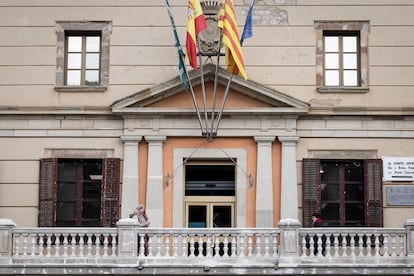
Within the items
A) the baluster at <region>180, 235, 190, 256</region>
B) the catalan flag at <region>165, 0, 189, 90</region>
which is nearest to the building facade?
the catalan flag at <region>165, 0, 189, 90</region>

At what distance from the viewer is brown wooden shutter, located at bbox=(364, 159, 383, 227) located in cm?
2525

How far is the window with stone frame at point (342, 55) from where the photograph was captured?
2609cm

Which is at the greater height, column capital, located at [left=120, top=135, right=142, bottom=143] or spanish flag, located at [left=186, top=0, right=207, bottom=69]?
spanish flag, located at [left=186, top=0, right=207, bottom=69]

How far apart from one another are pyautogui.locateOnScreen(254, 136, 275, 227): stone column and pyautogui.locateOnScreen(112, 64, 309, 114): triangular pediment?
36.4 inches

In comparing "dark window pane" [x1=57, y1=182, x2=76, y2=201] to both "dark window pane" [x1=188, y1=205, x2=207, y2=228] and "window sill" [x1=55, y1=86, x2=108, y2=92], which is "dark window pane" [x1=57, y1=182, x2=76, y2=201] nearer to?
"window sill" [x1=55, y1=86, x2=108, y2=92]

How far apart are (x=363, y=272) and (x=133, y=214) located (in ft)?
19.5

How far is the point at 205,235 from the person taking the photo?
2288 cm

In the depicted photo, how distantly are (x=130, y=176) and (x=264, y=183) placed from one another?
362 centimetres

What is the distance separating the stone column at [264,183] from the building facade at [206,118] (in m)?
0.03

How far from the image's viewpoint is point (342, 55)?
2630 centimetres

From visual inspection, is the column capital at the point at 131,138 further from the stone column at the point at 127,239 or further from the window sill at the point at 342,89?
the window sill at the point at 342,89

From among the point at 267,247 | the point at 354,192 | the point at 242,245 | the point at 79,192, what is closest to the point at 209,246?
the point at 242,245

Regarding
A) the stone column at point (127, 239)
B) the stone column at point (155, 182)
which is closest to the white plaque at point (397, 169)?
the stone column at point (155, 182)

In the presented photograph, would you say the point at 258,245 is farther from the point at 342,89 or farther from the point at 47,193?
the point at 47,193
